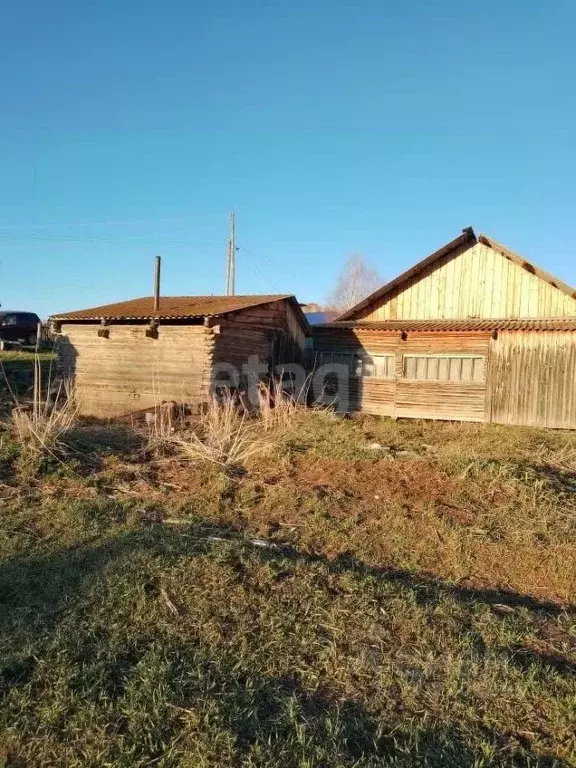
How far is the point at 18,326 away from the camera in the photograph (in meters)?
24.9

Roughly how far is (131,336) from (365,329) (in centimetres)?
695

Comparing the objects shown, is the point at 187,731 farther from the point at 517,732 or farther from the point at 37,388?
the point at 37,388

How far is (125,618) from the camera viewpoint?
4.00 metres

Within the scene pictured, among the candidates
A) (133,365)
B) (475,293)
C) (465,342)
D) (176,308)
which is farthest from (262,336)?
(475,293)

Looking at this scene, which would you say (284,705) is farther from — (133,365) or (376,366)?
(376,366)

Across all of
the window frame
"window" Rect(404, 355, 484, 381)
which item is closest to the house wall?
the window frame

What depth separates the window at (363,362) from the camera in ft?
55.4

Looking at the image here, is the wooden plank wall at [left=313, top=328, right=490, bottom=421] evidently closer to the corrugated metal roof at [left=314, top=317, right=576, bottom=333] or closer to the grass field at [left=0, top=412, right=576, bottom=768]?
the corrugated metal roof at [left=314, top=317, right=576, bottom=333]

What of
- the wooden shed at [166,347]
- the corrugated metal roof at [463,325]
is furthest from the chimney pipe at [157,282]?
the corrugated metal roof at [463,325]

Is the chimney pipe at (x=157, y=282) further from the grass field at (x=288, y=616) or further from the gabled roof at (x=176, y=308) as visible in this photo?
the grass field at (x=288, y=616)

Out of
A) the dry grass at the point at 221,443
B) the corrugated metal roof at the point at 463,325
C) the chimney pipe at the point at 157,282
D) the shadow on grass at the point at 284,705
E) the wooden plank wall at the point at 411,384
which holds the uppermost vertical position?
the chimney pipe at the point at 157,282

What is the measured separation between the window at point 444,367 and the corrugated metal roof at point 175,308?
4.09 meters

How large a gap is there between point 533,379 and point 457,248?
4246 millimetres

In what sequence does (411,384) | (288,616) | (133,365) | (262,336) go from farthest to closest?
(411,384), (262,336), (133,365), (288,616)
